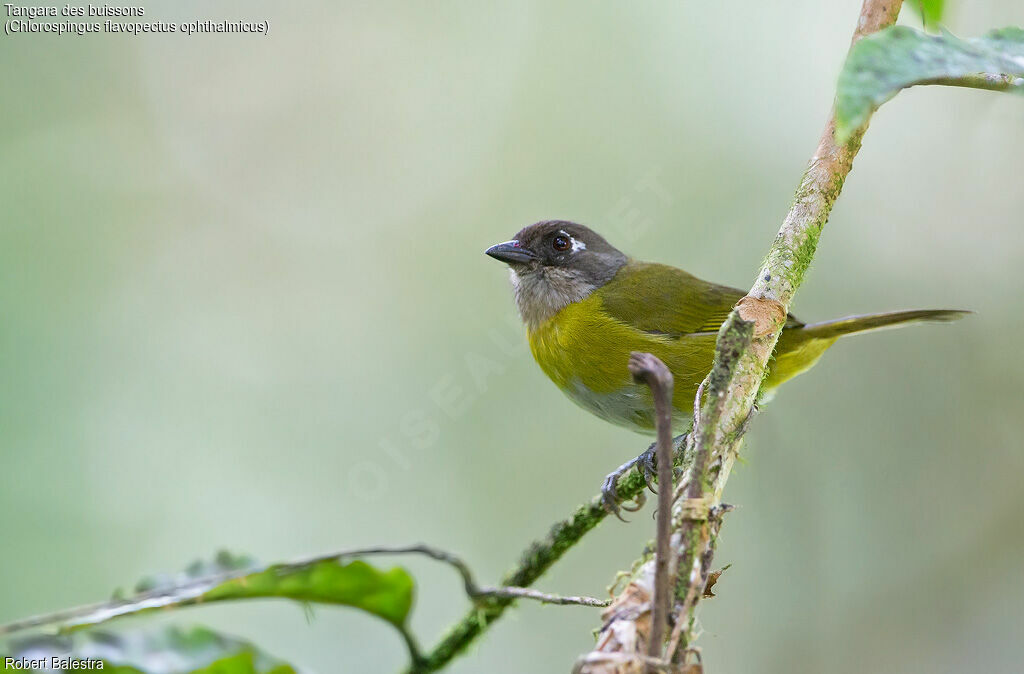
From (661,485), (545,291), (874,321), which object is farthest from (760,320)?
(545,291)

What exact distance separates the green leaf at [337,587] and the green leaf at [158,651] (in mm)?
123

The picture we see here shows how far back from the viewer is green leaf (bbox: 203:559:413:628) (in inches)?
67.6

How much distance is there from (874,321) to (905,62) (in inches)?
105

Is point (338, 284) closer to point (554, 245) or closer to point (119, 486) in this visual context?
point (119, 486)

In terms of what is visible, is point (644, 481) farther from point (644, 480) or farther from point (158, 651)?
point (158, 651)

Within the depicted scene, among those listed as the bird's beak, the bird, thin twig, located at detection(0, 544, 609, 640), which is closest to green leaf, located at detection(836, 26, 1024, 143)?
thin twig, located at detection(0, 544, 609, 640)

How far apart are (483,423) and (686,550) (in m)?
4.79

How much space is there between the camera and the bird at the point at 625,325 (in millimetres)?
3580

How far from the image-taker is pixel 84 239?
6.54m

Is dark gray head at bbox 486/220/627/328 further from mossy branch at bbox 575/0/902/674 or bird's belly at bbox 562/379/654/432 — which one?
mossy branch at bbox 575/0/902/674

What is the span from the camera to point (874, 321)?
365 centimetres

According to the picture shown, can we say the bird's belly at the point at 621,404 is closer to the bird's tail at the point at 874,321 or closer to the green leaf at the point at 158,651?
the bird's tail at the point at 874,321

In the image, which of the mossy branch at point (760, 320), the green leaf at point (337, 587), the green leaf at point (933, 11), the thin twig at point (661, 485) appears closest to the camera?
the thin twig at point (661, 485)

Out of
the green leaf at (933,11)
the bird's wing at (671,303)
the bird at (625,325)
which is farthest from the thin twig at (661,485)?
the bird's wing at (671,303)
